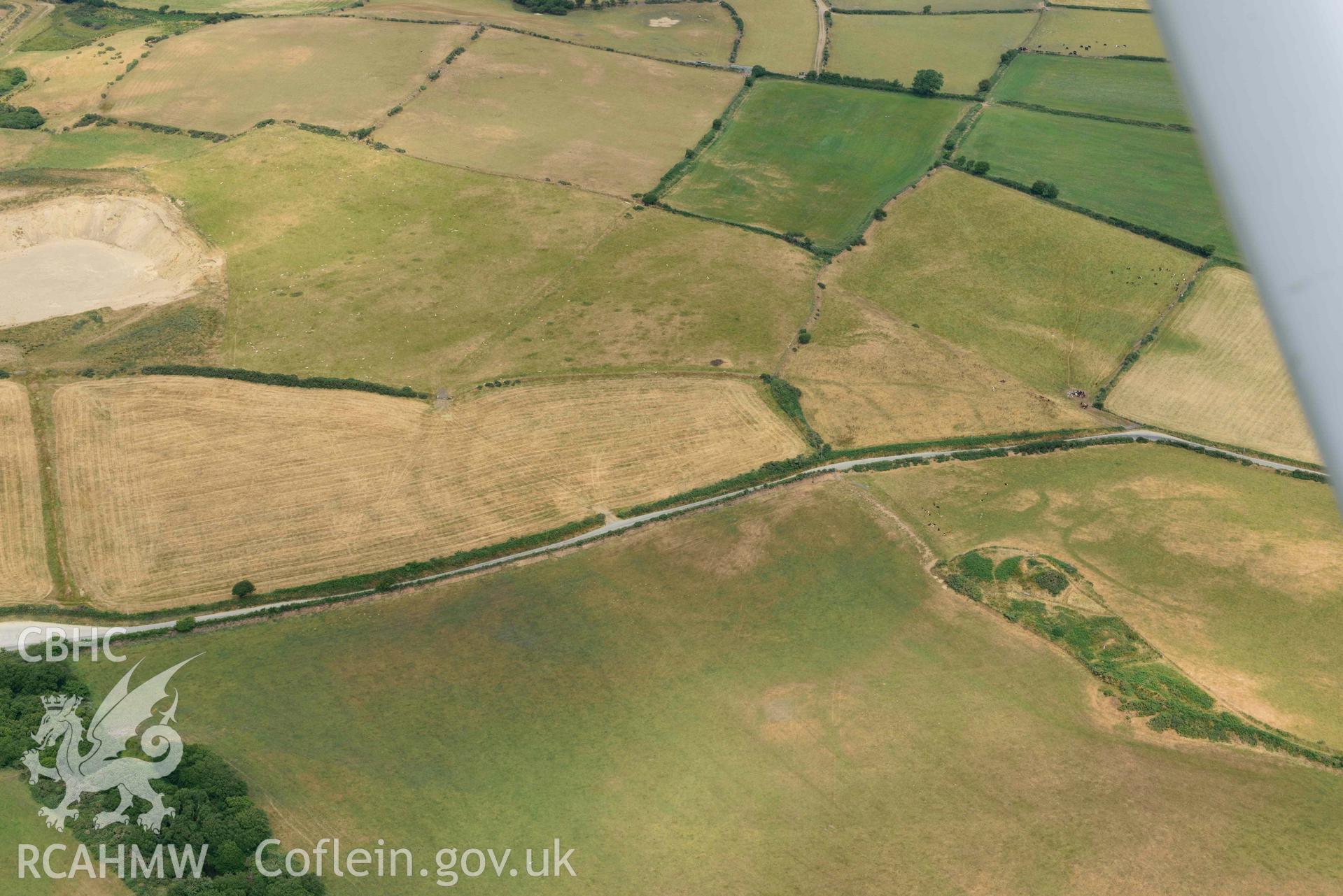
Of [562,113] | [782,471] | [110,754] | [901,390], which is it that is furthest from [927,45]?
[110,754]

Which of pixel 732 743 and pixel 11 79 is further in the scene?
pixel 11 79

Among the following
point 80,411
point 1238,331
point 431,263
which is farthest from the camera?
point 431,263

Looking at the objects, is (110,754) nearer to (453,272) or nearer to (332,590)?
(332,590)

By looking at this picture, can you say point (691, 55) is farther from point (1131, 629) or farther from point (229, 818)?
point (229, 818)

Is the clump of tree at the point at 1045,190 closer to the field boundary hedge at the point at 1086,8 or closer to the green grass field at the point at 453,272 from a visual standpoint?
the green grass field at the point at 453,272

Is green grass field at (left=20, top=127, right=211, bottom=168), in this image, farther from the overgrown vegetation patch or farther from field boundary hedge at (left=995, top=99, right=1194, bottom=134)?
field boundary hedge at (left=995, top=99, right=1194, bottom=134)

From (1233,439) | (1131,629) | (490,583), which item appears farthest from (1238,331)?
(490,583)
